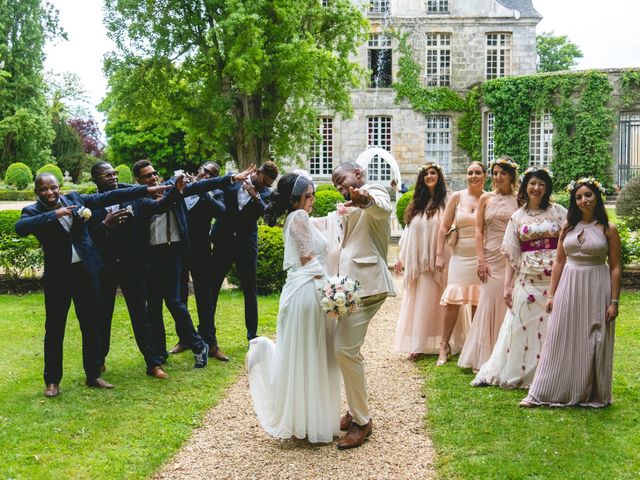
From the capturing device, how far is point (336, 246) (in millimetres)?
5957

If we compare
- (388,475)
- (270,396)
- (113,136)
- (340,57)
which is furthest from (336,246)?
(113,136)

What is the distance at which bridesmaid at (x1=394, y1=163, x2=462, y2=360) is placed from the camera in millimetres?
8320

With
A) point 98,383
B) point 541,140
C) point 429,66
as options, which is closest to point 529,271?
point 98,383

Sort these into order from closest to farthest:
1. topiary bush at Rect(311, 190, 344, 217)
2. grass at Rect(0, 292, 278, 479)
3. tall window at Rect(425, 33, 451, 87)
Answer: grass at Rect(0, 292, 278, 479) → topiary bush at Rect(311, 190, 344, 217) → tall window at Rect(425, 33, 451, 87)

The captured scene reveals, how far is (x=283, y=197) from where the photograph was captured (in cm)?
551

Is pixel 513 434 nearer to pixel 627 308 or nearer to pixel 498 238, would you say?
pixel 498 238

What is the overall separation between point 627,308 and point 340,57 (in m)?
15.3

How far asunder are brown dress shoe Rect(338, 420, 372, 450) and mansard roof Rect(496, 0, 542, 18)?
107 feet

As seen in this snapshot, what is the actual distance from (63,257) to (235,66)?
14871 mm

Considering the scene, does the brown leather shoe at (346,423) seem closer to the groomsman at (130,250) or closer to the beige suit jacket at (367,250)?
the beige suit jacket at (367,250)

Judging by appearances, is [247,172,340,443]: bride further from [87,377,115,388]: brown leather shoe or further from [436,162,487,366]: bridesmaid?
[436,162,487,366]: bridesmaid

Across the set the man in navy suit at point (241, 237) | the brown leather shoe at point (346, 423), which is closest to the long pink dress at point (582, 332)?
the brown leather shoe at point (346, 423)

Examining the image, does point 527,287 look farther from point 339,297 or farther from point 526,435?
point 339,297

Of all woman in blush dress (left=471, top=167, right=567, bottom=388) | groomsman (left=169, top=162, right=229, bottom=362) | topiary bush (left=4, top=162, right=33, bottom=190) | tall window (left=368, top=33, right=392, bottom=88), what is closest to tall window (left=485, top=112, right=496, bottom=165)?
tall window (left=368, top=33, right=392, bottom=88)
